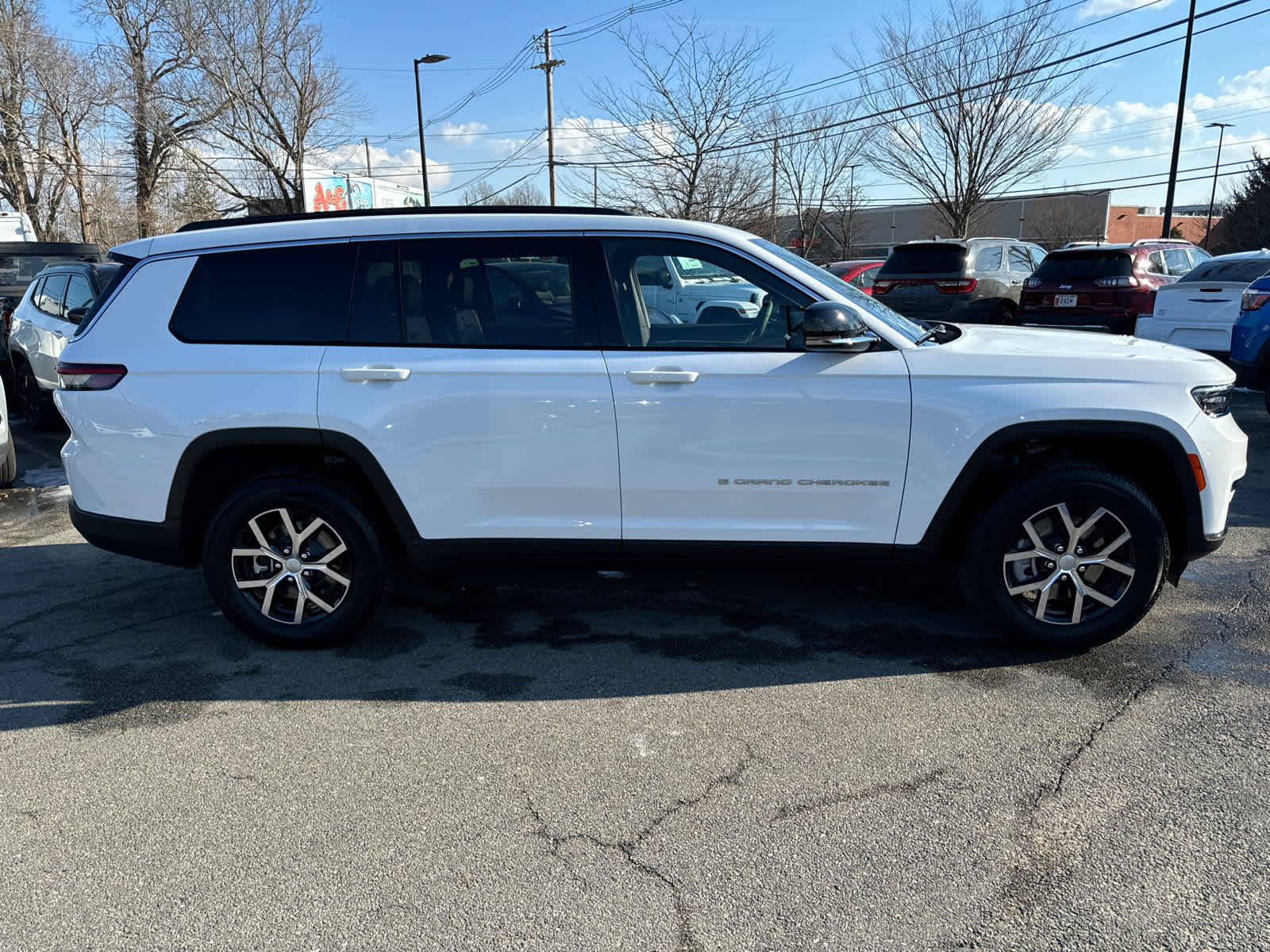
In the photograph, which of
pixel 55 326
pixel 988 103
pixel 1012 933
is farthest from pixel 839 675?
pixel 988 103

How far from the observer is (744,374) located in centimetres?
372

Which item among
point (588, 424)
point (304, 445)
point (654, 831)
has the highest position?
point (588, 424)

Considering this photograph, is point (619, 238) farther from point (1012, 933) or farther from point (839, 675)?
point (1012, 933)

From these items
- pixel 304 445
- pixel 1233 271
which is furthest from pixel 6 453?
pixel 1233 271

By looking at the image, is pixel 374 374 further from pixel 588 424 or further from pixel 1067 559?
pixel 1067 559

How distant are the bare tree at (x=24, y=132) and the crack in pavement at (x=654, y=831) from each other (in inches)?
1387

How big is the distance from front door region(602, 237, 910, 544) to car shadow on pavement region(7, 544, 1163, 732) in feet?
1.03

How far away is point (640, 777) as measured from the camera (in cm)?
312

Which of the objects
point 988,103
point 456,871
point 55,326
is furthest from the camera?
point 988,103

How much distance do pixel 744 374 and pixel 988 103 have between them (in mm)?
22612

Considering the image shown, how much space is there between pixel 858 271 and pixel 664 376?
16.5 m

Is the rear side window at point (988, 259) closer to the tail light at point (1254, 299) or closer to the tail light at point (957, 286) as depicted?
the tail light at point (957, 286)

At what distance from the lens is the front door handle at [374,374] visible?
3.83 meters

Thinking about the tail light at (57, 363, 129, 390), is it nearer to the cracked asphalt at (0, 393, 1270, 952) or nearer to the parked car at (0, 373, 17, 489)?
the cracked asphalt at (0, 393, 1270, 952)
